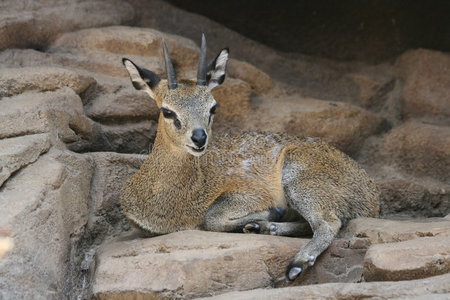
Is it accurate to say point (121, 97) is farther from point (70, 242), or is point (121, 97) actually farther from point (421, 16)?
point (421, 16)

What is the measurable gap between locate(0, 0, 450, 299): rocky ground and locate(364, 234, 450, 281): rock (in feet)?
0.04

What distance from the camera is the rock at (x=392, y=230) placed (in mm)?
7848

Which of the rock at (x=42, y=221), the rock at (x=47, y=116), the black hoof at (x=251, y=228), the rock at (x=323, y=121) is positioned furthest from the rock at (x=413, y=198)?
the rock at (x=42, y=221)

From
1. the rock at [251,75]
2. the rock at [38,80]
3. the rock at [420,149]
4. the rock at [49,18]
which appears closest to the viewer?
the rock at [38,80]

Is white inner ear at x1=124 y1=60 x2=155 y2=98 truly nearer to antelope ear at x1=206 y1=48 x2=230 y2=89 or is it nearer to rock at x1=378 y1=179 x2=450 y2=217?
antelope ear at x1=206 y1=48 x2=230 y2=89

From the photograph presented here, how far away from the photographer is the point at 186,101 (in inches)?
→ 350

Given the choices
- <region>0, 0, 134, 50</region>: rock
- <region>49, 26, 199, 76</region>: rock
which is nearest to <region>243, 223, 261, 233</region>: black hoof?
<region>49, 26, 199, 76</region>: rock

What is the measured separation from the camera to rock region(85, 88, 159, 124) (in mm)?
10422

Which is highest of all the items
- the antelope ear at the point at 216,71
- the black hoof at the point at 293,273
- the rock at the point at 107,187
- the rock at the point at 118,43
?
the antelope ear at the point at 216,71

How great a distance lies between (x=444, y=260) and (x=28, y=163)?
4306 millimetres

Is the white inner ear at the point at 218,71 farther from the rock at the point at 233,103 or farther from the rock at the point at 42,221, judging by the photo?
the rock at the point at 42,221

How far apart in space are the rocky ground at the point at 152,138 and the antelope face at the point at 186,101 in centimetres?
102

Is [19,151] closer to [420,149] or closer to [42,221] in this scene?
[42,221]

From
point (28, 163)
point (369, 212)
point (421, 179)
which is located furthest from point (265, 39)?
point (28, 163)
